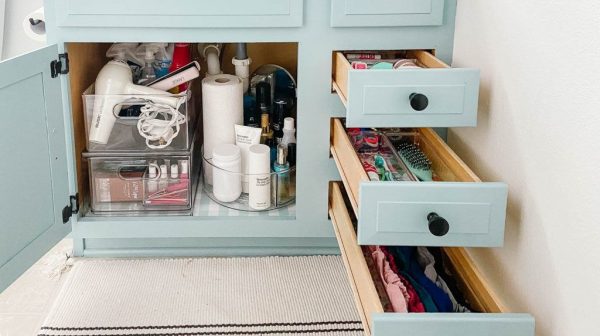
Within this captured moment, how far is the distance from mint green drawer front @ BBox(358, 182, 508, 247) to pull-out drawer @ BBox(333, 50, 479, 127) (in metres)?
0.19

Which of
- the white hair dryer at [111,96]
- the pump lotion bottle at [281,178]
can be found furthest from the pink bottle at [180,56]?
the pump lotion bottle at [281,178]

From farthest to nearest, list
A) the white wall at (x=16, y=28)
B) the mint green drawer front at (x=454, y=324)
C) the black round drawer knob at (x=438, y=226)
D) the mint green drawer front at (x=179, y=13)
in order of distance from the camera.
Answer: the white wall at (x=16, y=28)
the mint green drawer front at (x=179, y=13)
the black round drawer knob at (x=438, y=226)
the mint green drawer front at (x=454, y=324)

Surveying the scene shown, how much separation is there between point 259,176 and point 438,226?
2.28 feet

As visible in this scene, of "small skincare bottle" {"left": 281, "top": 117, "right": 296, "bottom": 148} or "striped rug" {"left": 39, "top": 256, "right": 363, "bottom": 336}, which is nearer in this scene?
"striped rug" {"left": 39, "top": 256, "right": 363, "bottom": 336}

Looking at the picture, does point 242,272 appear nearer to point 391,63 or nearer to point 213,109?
point 213,109

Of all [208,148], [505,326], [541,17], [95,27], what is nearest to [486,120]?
[541,17]

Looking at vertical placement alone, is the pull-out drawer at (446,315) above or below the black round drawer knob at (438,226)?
below

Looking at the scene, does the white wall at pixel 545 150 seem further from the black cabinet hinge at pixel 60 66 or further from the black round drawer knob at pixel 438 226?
the black cabinet hinge at pixel 60 66

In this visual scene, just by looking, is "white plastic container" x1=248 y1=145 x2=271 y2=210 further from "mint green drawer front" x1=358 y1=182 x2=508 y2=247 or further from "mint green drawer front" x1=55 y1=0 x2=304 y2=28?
"mint green drawer front" x1=358 y1=182 x2=508 y2=247

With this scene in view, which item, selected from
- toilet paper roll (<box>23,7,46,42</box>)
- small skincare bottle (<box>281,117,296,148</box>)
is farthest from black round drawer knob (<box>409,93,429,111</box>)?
toilet paper roll (<box>23,7,46,42</box>)

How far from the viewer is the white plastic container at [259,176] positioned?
5.89 ft

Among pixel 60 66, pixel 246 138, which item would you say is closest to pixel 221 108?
pixel 246 138

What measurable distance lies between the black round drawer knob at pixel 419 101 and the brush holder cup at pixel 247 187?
1.84 ft

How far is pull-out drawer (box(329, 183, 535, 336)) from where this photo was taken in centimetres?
111
